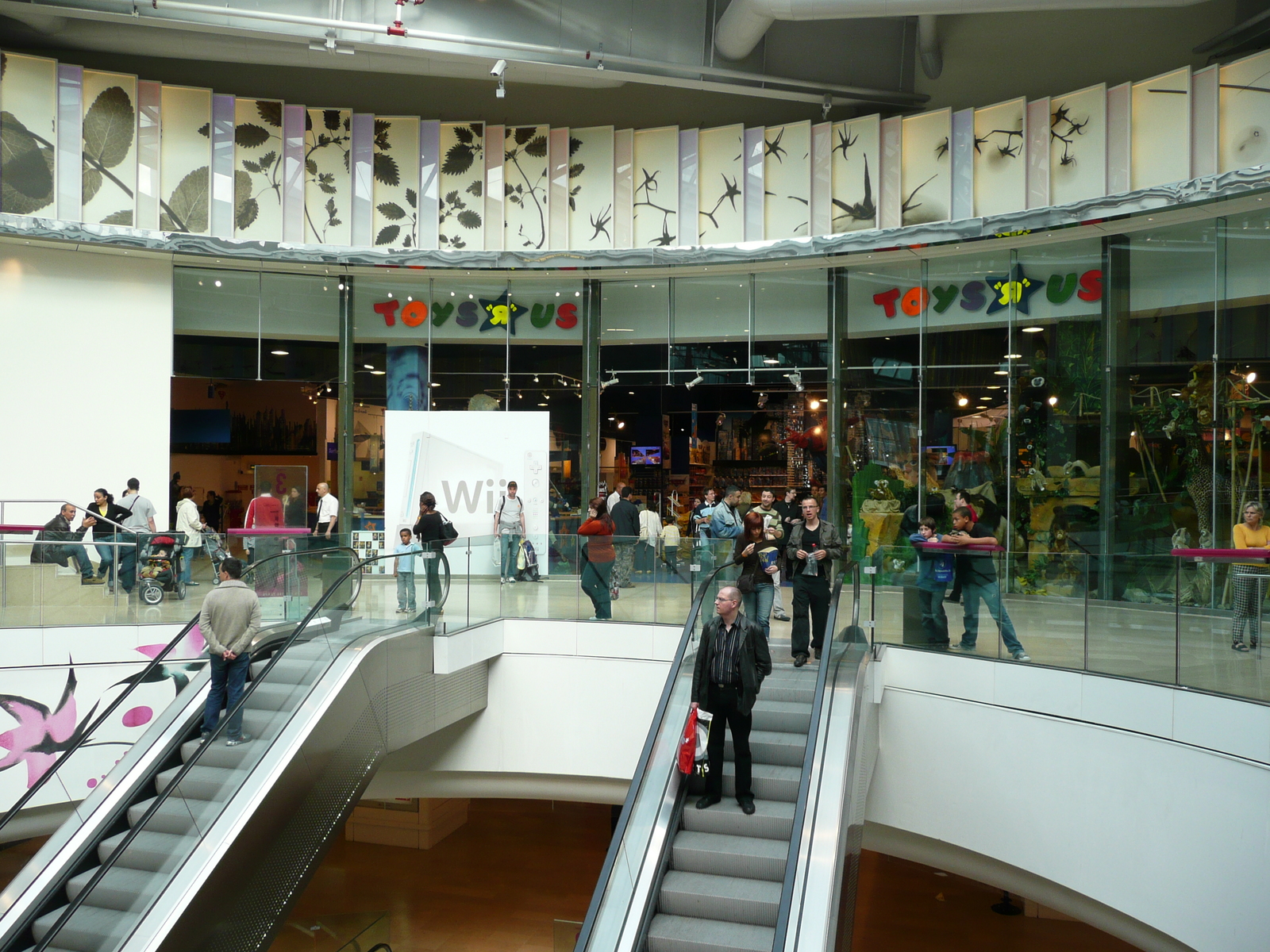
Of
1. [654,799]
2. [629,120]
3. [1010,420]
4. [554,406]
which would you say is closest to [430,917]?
[554,406]

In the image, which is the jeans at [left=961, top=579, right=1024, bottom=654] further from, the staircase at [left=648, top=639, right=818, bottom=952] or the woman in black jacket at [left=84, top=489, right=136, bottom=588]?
the woman in black jacket at [left=84, top=489, right=136, bottom=588]

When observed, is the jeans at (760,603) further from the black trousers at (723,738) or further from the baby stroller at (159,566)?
the baby stroller at (159,566)

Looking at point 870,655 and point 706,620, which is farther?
point 870,655

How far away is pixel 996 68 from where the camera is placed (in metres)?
15.1

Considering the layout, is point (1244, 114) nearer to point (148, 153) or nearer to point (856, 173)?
point (856, 173)

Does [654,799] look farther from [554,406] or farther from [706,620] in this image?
[554,406]

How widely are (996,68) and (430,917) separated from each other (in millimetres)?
15669

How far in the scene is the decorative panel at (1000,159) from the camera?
14234 mm

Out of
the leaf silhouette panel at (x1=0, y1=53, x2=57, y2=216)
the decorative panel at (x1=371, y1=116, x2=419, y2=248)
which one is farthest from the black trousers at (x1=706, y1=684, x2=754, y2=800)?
the leaf silhouette panel at (x1=0, y1=53, x2=57, y2=216)

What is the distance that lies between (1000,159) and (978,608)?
25.5 ft

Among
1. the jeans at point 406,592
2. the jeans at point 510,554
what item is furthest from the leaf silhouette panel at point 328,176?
the jeans at point 406,592

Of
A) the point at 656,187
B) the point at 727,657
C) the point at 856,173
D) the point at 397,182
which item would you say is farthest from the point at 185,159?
the point at 727,657

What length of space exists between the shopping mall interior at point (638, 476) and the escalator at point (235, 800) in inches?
1.7

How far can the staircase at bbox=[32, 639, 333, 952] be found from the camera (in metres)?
6.50
